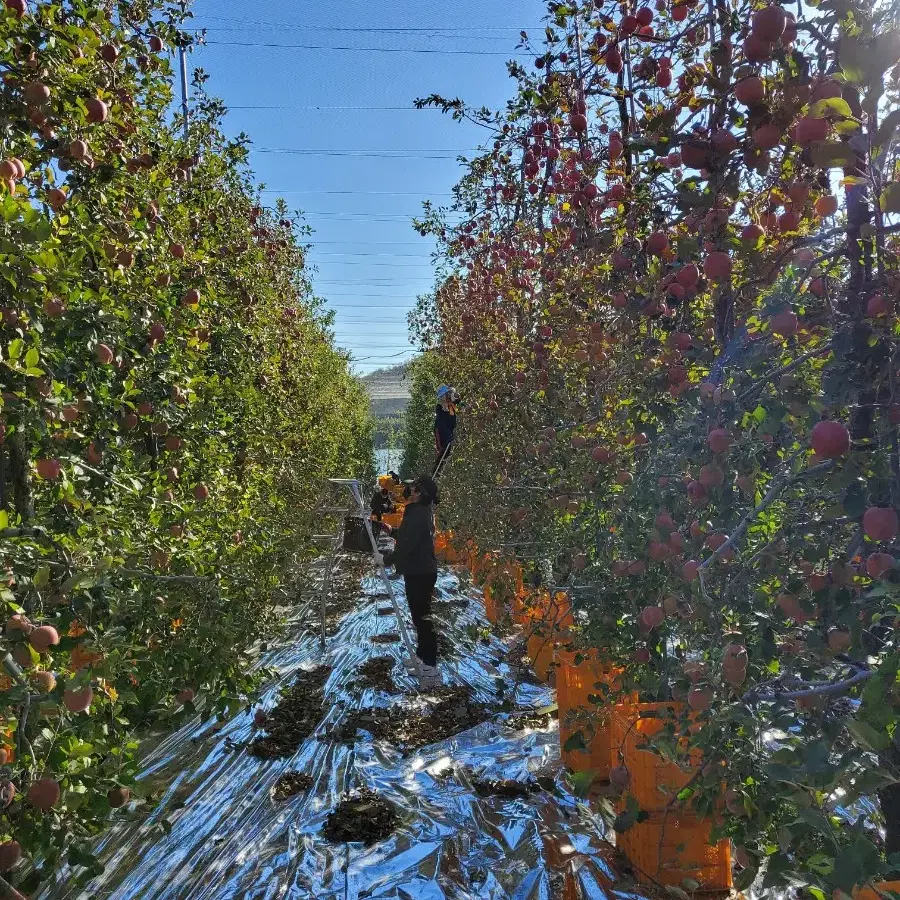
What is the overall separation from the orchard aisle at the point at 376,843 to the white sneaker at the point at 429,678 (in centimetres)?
24

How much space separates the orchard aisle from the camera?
2346 mm

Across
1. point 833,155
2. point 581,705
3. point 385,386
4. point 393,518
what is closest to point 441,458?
point 581,705

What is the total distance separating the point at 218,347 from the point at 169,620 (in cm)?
194

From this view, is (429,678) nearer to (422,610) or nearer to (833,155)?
(422,610)

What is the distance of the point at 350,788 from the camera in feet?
9.96

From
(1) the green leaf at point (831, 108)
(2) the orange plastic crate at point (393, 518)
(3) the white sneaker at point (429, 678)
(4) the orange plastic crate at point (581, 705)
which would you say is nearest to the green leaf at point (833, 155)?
(1) the green leaf at point (831, 108)

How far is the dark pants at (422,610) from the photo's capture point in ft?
15.2

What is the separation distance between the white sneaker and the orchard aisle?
9.6 inches

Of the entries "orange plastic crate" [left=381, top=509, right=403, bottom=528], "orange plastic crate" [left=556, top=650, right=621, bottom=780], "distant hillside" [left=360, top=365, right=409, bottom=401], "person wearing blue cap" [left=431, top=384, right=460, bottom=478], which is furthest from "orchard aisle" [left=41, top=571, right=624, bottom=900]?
"distant hillside" [left=360, top=365, right=409, bottom=401]

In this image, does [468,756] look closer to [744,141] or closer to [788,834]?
[788,834]

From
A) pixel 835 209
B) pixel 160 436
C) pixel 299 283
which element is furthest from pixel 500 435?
pixel 299 283

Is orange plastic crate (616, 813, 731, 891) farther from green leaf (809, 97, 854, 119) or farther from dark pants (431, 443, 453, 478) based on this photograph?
dark pants (431, 443, 453, 478)

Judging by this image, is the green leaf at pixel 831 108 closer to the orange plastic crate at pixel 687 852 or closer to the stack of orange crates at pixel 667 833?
the stack of orange crates at pixel 667 833

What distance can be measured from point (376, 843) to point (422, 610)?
230cm
